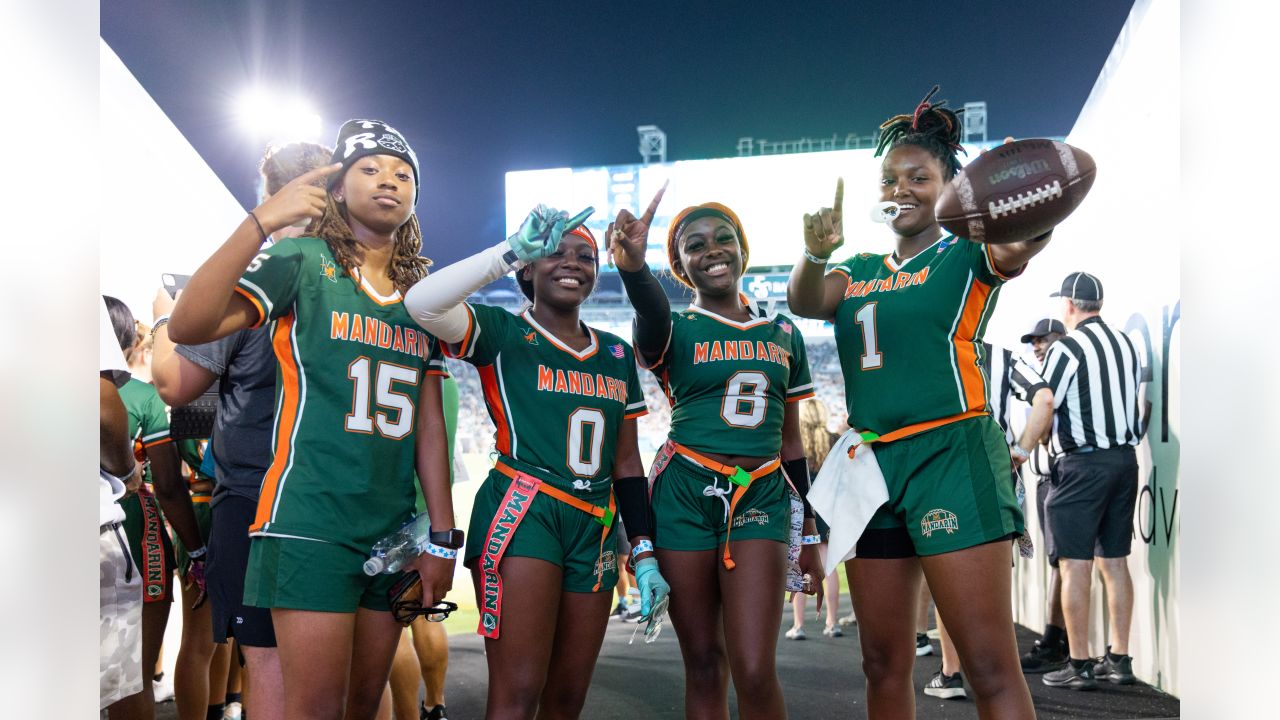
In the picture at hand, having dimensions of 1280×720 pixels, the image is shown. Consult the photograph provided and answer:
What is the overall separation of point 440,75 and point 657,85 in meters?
1.37

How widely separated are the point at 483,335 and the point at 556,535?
56 cm

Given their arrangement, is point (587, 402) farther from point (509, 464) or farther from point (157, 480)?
point (157, 480)

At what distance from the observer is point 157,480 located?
109 inches

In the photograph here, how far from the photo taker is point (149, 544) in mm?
3178

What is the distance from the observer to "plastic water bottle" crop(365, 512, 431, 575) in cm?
195

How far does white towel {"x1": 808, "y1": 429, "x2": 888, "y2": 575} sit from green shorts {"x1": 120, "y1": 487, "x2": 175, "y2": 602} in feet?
7.75

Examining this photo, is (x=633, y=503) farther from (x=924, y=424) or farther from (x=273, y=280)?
(x=273, y=280)

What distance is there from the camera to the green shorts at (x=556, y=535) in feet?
7.34

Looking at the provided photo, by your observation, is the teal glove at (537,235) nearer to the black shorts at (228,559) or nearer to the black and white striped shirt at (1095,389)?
the black shorts at (228,559)

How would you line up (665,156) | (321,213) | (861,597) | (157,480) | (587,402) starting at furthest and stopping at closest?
(665,156), (157,480), (587,402), (861,597), (321,213)

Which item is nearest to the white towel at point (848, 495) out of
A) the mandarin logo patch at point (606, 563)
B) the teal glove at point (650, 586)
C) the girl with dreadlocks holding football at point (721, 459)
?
the girl with dreadlocks holding football at point (721, 459)

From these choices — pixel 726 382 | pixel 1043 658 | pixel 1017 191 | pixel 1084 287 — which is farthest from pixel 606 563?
pixel 1043 658
